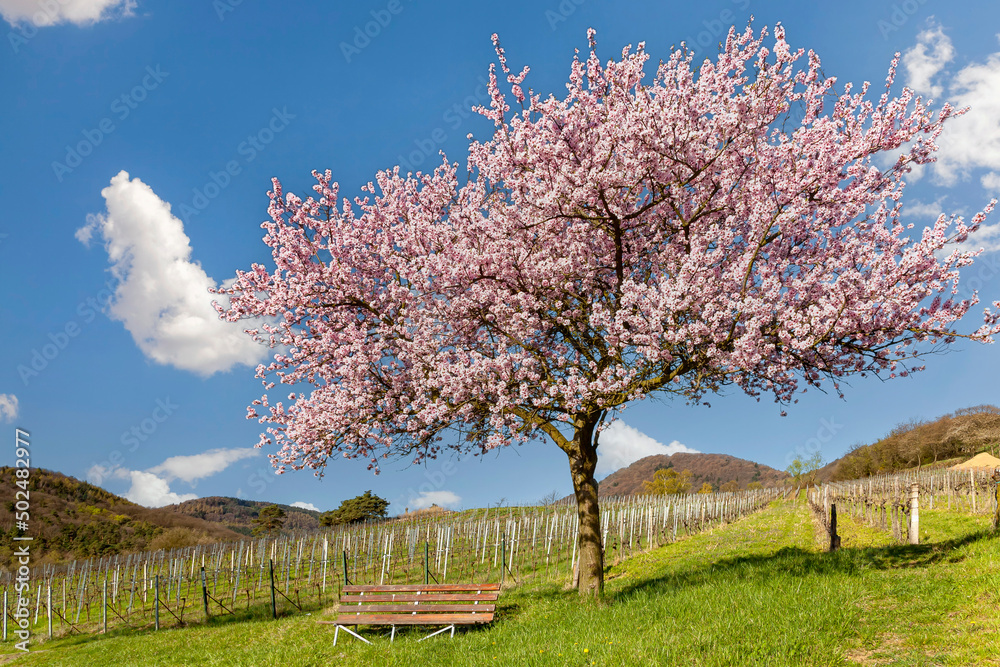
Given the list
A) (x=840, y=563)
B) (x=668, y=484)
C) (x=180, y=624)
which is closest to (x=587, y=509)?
(x=840, y=563)

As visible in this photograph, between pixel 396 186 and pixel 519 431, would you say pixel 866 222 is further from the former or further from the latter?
pixel 396 186

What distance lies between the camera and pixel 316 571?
92.0ft

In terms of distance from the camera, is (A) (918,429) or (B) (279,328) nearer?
(B) (279,328)

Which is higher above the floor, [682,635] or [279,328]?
[279,328]

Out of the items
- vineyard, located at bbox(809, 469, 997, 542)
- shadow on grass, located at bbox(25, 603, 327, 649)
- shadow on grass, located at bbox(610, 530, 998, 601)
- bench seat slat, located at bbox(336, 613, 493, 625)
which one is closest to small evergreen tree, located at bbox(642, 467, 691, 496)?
vineyard, located at bbox(809, 469, 997, 542)

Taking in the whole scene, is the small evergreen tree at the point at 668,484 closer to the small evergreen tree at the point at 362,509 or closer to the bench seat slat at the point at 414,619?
the small evergreen tree at the point at 362,509

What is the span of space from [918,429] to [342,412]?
96.1 m

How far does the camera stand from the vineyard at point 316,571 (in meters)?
21.6

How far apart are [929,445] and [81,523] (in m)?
104

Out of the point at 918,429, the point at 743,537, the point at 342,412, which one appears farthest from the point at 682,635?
the point at 918,429

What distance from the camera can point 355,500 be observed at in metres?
65.0

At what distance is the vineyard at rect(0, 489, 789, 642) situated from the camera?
2156 cm

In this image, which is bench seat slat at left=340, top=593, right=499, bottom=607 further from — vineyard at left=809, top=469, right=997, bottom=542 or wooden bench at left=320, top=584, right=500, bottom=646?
vineyard at left=809, top=469, right=997, bottom=542

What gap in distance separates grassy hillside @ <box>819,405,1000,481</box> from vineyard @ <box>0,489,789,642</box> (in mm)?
50900
